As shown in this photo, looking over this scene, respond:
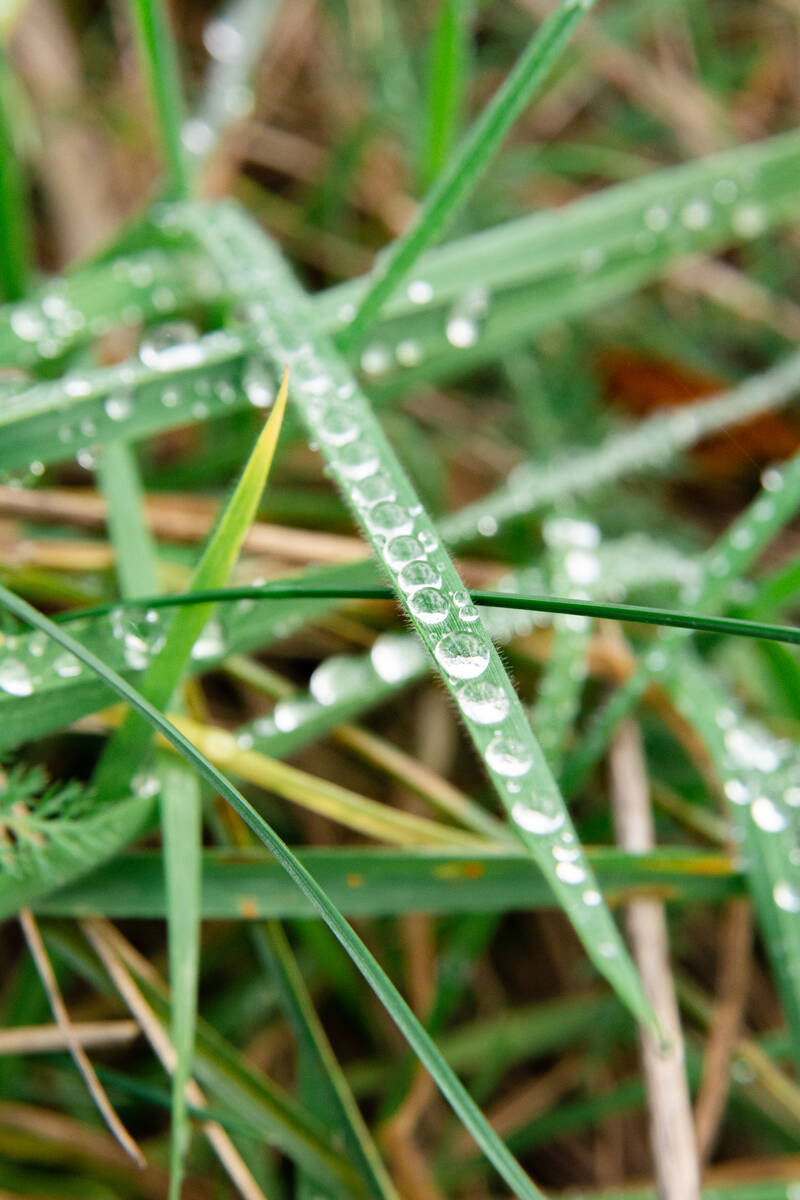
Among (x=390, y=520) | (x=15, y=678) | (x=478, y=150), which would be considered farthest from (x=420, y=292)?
(x=15, y=678)

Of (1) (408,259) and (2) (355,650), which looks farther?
(2) (355,650)

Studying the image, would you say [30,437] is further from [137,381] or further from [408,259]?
[408,259]

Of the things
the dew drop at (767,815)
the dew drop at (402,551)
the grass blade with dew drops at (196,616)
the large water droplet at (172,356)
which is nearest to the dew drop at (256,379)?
the large water droplet at (172,356)

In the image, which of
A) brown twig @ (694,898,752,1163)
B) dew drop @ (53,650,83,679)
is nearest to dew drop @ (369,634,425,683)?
dew drop @ (53,650,83,679)

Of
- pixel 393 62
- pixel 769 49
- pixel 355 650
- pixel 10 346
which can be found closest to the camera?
pixel 10 346

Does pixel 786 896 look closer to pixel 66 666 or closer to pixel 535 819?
pixel 535 819

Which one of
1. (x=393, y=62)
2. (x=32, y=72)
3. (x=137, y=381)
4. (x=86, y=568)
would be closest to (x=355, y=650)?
(x=86, y=568)
